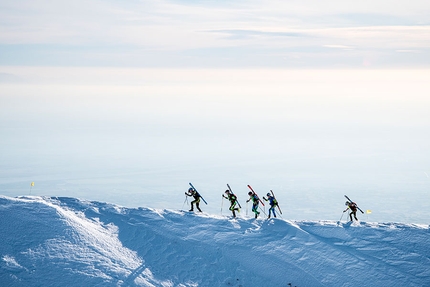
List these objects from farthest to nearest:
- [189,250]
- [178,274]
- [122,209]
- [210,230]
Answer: [122,209] → [210,230] → [189,250] → [178,274]

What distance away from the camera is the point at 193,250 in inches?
1180

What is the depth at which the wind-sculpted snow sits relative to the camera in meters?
26.6

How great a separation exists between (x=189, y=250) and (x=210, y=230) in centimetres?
266

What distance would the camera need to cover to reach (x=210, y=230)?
32062 mm

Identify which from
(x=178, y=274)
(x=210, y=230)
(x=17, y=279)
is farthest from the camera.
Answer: (x=210, y=230)

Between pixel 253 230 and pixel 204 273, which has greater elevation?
pixel 253 230

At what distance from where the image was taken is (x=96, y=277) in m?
25.7

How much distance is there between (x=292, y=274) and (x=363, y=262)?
5011 mm

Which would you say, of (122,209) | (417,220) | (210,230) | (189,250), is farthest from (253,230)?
(417,220)

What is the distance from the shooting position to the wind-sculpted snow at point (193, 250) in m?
26.6

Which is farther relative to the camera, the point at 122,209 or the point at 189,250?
the point at 122,209

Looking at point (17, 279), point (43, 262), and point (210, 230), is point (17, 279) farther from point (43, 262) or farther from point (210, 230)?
point (210, 230)

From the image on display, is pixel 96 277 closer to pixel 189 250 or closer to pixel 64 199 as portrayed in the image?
pixel 189 250

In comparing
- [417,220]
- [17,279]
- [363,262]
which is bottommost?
[417,220]
